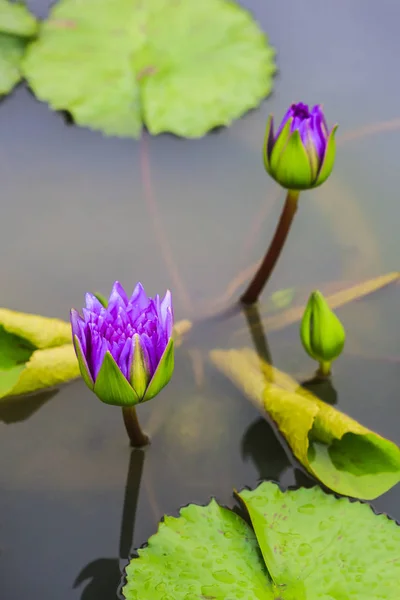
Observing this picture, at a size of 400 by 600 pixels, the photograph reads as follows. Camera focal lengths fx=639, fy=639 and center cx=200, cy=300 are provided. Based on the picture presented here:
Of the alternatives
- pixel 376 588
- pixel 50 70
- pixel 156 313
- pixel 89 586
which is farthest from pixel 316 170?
pixel 50 70

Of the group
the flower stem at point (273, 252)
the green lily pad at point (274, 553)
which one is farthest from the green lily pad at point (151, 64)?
the green lily pad at point (274, 553)

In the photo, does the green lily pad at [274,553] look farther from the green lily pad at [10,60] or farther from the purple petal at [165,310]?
the green lily pad at [10,60]

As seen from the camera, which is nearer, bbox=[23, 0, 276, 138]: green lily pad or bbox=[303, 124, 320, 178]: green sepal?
bbox=[303, 124, 320, 178]: green sepal

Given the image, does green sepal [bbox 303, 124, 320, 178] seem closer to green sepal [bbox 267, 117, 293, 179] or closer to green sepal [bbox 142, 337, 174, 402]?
green sepal [bbox 267, 117, 293, 179]

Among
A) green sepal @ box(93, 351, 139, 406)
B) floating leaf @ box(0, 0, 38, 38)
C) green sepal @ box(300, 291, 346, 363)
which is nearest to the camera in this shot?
green sepal @ box(93, 351, 139, 406)

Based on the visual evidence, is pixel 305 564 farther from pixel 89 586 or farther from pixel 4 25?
pixel 4 25

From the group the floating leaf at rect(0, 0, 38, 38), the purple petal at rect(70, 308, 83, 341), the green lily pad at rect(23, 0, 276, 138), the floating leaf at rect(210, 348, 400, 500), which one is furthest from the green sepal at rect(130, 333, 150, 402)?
the floating leaf at rect(0, 0, 38, 38)
